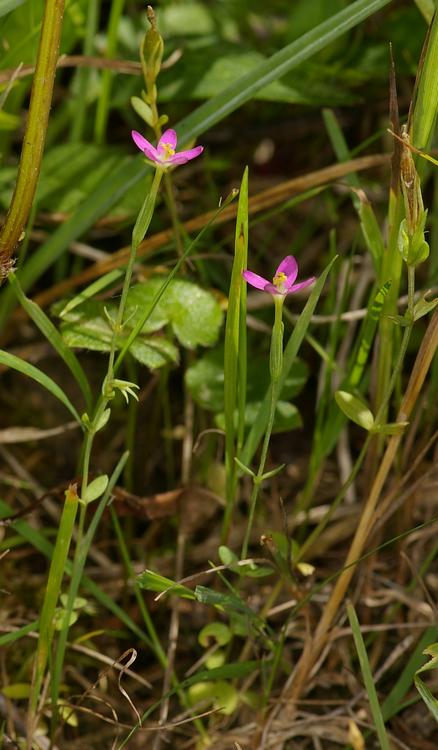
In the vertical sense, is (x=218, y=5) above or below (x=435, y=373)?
above

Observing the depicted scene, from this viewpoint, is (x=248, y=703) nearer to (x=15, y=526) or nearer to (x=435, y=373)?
(x=15, y=526)

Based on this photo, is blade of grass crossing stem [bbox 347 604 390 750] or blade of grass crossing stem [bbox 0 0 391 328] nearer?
blade of grass crossing stem [bbox 347 604 390 750]

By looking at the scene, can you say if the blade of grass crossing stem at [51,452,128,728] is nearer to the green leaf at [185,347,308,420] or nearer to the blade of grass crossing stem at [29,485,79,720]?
the blade of grass crossing stem at [29,485,79,720]

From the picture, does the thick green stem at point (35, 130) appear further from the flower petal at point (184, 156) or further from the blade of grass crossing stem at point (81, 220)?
→ the blade of grass crossing stem at point (81, 220)

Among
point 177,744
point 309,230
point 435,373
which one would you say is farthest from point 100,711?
point 309,230

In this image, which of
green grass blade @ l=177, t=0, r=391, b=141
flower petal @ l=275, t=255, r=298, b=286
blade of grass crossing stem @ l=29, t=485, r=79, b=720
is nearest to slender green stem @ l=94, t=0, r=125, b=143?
green grass blade @ l=177, t=0, r=391, b=141

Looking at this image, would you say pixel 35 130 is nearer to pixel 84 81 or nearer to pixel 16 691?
pixel 84 81
